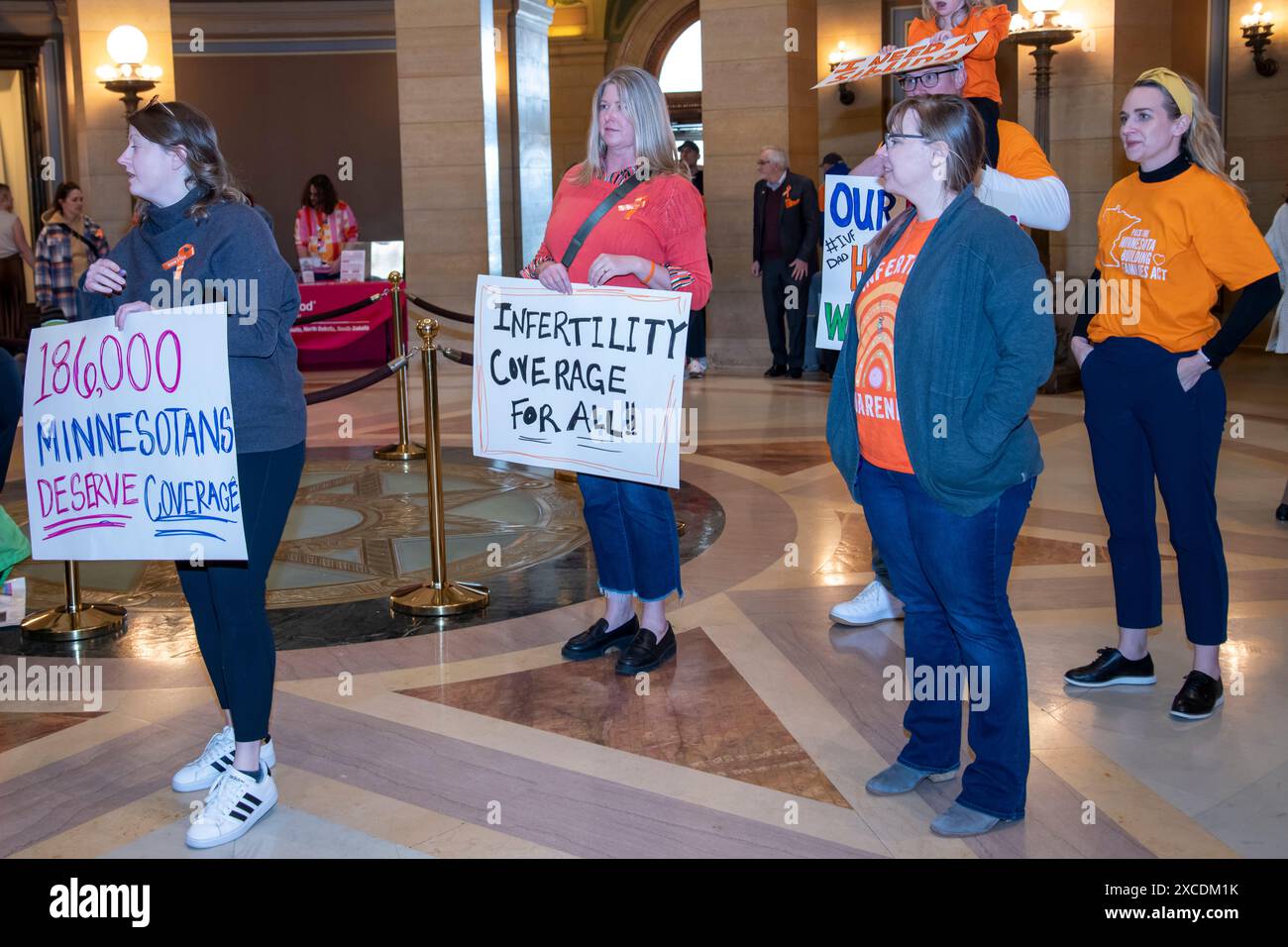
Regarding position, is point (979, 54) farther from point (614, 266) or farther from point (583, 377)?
point (583, 377)

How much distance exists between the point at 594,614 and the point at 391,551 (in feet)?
5.14

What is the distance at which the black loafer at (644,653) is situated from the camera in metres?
4.77

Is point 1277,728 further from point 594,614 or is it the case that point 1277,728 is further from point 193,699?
point 193,699

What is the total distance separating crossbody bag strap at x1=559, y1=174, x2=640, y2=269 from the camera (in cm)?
455

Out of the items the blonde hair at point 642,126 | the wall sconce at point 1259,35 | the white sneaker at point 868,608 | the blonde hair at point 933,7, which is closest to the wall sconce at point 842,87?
the wall sconce at point 1259,35

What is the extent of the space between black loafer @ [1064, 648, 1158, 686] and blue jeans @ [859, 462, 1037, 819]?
1064 mm

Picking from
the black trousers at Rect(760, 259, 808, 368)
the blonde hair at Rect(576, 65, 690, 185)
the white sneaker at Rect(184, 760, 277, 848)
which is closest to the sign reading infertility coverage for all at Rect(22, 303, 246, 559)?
the white sneaker at Rect(184, 760, 277, 848)

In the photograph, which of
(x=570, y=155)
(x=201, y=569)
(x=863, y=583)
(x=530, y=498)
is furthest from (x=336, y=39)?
(x=201, y=569)

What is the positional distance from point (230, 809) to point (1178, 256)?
10.4 ft

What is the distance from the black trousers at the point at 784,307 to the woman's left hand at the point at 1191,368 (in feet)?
30.8

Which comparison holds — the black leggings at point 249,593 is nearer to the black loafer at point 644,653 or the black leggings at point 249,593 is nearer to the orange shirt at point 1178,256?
the black loafer at point 644,653

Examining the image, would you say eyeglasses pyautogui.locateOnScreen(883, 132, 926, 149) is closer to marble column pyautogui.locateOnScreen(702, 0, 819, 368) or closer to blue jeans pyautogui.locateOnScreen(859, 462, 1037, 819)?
blue jeans pyautogui.locateOnScreen(859, 462, 1037, 819)

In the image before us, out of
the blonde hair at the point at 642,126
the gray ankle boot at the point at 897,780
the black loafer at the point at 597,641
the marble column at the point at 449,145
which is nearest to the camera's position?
the gray ankle boot at the point at 897,780

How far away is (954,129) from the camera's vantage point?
3.33 m
